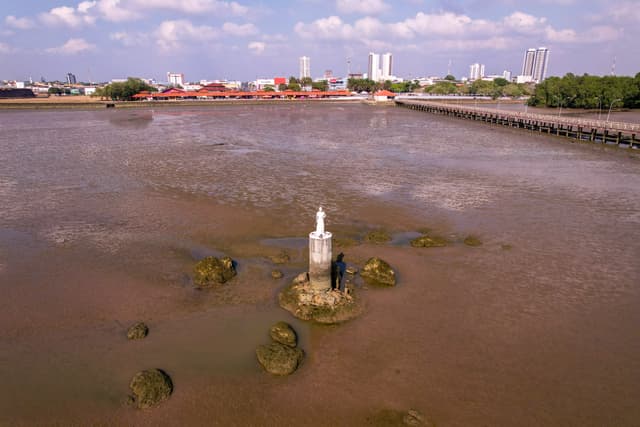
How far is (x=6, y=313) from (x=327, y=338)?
1018cm

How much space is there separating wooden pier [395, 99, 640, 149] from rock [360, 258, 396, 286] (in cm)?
3973

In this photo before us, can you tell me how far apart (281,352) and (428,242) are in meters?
9.40

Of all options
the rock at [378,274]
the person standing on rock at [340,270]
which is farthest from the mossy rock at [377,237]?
the rock at [378,274]

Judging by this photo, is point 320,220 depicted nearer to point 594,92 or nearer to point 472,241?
point 472,241

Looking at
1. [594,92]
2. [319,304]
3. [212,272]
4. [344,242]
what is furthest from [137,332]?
[594,92]

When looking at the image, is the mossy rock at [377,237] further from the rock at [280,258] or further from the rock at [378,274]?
the rock at [280,258]

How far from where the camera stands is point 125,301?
1314cm

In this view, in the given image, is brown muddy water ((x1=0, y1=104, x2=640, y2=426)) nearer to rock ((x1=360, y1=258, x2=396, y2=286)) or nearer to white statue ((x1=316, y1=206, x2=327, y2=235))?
rock ((x1=360, y1=258, x2=396, y2=286))

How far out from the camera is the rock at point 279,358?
10.1m

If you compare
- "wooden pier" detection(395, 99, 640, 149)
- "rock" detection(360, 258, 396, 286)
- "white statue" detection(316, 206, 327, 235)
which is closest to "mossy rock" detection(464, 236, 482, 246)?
"rock" detection(360, 258, 396, 286)

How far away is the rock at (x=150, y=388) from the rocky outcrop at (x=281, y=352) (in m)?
2.36

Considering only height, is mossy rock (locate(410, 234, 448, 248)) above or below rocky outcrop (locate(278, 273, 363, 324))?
above

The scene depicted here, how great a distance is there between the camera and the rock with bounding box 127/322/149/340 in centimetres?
1127

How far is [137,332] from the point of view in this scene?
37.2ft
